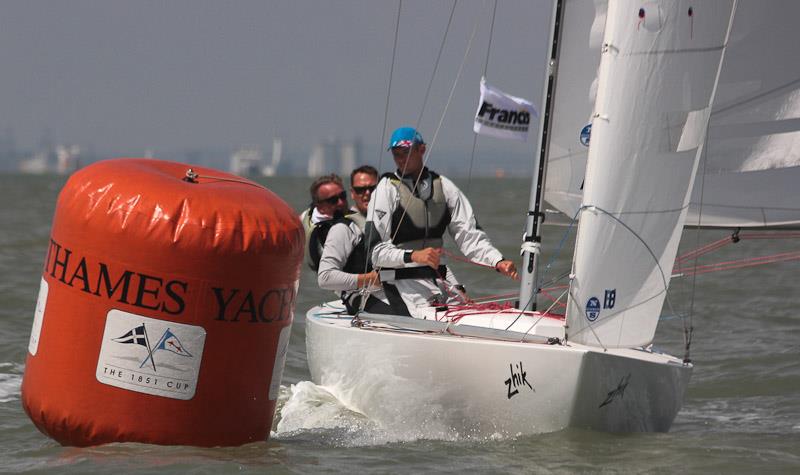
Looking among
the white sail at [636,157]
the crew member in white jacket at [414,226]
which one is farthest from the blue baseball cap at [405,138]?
the white sail at [636,157]

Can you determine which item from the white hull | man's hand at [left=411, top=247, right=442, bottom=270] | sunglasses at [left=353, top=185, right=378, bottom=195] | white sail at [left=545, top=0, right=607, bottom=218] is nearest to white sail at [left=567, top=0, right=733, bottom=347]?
the white hull

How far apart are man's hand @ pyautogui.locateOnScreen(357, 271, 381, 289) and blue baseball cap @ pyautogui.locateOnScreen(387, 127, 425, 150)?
502mm

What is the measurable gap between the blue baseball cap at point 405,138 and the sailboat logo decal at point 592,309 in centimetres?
107

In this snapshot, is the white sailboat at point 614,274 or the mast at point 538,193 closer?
the white sailboat at point 614,274

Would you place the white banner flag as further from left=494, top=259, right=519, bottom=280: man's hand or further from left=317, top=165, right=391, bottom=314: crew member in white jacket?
left=494, top=259, right=519, bottom=280: man's hand

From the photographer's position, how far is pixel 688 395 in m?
5.84

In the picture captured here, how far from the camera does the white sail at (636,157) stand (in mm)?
3797

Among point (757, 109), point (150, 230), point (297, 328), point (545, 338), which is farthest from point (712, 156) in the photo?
point (297, 328)

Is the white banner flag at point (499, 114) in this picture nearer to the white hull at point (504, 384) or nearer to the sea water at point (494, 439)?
the sea water at point (494, 439)

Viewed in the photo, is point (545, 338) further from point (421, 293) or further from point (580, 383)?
point (421, 293)

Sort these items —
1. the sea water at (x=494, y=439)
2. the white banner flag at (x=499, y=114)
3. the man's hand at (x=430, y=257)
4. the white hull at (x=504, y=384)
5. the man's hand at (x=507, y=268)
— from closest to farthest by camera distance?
1. the sea water at (x=494, y=439)
2. the white hull at (x=504, y=384)
3. the man's hand at (x=430, y=257)
4. the man's hand at (x=507, y=268)
5. the white banner flag at (x=499, y=114)

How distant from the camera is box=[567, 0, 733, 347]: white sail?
12.5 ft

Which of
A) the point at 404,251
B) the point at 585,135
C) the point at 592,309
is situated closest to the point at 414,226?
the point at 404,251

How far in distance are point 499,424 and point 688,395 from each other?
222 cm
